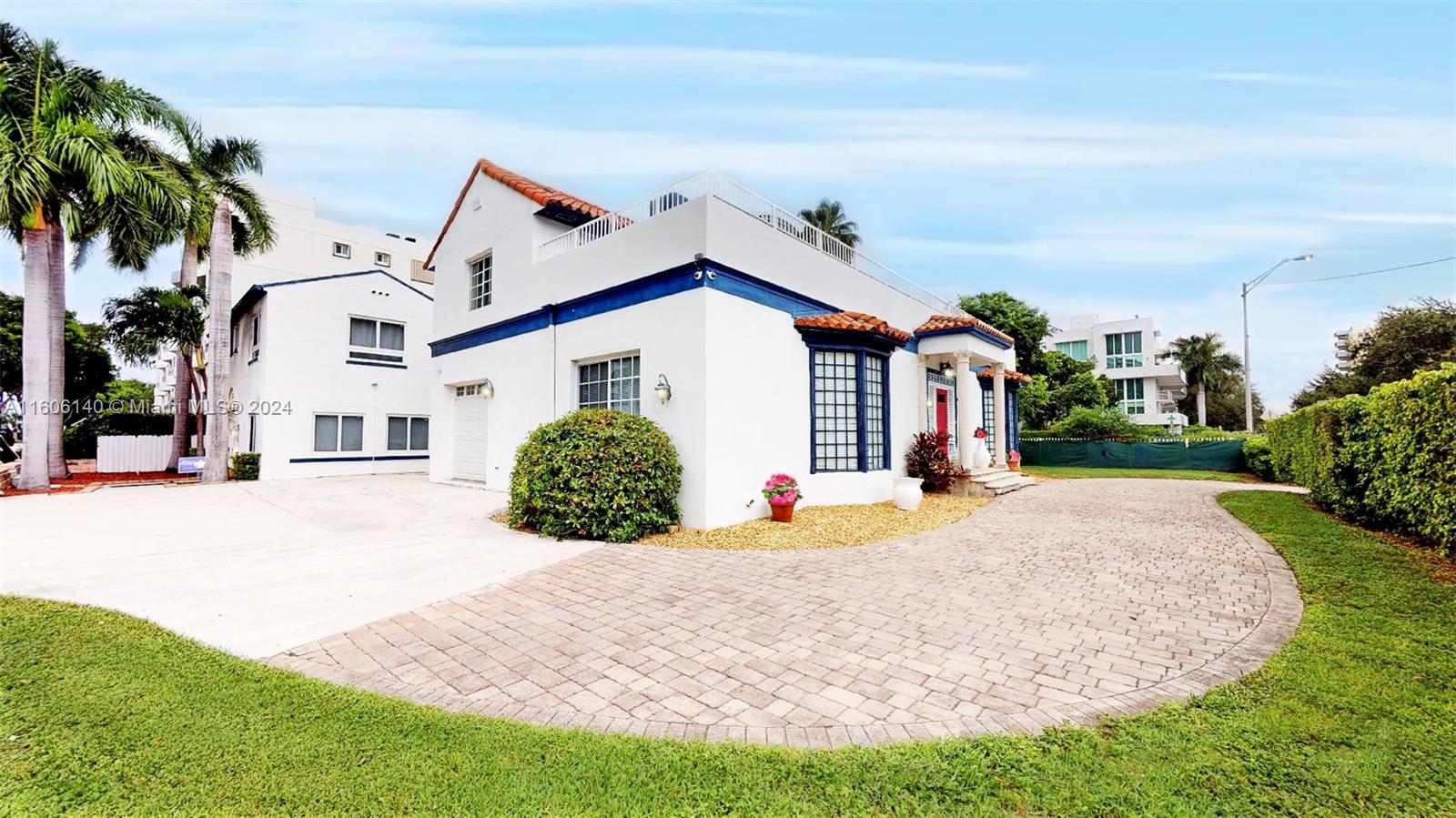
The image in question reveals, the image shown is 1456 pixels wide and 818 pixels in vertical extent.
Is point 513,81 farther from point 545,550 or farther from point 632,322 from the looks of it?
point 545,550

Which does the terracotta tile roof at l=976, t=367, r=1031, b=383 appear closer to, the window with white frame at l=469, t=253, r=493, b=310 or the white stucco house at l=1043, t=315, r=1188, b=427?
the window with white frame at l=469, t=253, r=493, b=310

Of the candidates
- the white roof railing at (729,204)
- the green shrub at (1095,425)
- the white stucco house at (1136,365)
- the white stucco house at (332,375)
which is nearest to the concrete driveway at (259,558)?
the white roof railing at (729,204)

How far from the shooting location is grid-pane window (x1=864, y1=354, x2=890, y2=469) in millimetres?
10977

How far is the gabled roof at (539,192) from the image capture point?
11.5 m

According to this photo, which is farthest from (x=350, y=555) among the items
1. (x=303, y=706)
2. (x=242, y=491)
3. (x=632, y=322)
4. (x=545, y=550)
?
(x=242, y=491)

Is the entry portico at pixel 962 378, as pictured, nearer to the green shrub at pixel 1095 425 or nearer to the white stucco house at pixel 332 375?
the green shrub at pixel 1095 425

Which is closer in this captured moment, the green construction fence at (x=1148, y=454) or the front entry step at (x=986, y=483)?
the front entry step at (x=986, y=483)

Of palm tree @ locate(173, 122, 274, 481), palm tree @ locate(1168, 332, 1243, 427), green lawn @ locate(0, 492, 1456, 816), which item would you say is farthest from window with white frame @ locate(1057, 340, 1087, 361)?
palm tree @ locate(173, 122, 274, 481)

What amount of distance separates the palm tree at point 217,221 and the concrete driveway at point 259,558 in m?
4.81

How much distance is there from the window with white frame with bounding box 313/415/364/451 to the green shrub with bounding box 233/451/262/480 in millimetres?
1499

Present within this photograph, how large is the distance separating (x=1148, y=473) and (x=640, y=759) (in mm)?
22920

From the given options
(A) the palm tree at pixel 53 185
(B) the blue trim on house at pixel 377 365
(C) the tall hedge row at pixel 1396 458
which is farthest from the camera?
(B) the blue trim on house at pixel 377 365

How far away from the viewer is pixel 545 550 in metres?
6.89

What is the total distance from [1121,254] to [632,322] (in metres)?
14.5
